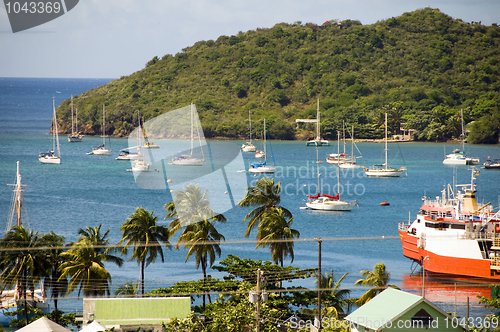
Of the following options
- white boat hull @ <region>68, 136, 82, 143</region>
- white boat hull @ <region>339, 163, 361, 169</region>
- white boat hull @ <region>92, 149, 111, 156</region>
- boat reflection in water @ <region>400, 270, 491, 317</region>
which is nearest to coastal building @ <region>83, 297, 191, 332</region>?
boat reflection in water @ <region>400, 270, 491, 317</region>

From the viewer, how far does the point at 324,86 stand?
17362 centimetres

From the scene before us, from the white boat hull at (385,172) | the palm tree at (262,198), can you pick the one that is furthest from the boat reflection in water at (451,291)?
the white boat hull at (385,172)

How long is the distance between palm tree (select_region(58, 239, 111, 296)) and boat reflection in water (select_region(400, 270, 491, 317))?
20.1 m

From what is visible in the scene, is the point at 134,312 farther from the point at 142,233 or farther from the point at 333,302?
the point at 333,302

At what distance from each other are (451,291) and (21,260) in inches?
1102

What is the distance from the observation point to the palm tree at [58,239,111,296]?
27.4 meters

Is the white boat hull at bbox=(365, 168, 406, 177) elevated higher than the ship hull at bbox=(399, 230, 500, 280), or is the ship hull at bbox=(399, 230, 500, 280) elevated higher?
the white boat hull at bbox=(365, 168, 406, 177)

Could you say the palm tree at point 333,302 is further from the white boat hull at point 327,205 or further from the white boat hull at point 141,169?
the white boat hull at point 327,205

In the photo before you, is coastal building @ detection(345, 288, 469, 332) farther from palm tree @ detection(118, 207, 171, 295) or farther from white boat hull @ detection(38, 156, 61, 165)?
white boat hull @ detection(38, 156, 61, 165)

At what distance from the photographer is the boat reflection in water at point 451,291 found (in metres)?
36.8

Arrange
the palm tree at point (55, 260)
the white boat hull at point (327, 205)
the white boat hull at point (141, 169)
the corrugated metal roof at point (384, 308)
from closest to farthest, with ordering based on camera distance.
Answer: the white boat hull at point (141, 169)
the corrugated metal roof at point (384, 308)
the palm tree at point (55, 260)
the white boat hull at point (327, 205)

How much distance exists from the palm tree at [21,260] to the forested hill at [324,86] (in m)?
120

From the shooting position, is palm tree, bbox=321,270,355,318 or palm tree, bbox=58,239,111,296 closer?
palm tree, bbox=321,270,355,318

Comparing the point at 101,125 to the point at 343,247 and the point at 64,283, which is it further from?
the point at 64,283
